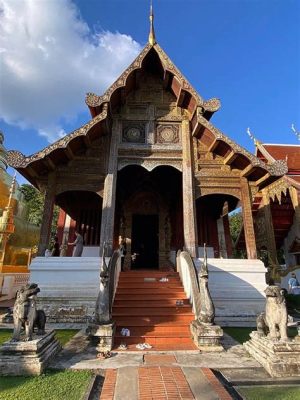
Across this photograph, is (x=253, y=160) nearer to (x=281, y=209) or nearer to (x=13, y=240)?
(x=281, y=209)

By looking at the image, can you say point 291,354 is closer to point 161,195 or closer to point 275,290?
point 275,290

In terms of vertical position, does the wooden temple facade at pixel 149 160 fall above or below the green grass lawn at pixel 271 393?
above

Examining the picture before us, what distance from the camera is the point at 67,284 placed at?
6.81 meters

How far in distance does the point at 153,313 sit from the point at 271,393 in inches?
118

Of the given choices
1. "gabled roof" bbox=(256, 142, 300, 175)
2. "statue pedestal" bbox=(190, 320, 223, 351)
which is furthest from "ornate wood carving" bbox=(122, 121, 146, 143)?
"gabled roof" bbox=(256, 142, 300, 175)

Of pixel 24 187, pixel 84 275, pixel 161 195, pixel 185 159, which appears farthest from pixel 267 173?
pixel 24 187

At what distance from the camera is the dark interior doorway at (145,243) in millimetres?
11586

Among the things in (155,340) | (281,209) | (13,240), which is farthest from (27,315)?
(281,209)

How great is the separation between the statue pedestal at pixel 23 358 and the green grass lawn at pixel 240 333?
349 centimetres

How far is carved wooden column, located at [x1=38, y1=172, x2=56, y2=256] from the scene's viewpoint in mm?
7112

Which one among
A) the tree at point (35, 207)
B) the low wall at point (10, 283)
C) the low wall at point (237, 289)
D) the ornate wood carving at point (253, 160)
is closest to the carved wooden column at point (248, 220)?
the low wall at point (237, 289)

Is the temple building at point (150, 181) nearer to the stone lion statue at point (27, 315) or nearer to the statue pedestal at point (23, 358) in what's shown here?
the stone lion statue at point (27, 315)

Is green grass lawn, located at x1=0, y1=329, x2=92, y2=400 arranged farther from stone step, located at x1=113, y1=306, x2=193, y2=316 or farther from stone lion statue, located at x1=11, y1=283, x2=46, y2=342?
stone step, located at x1=113, y1=306, x2=193, y2=316

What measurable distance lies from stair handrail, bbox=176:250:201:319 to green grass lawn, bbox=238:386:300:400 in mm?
1966
